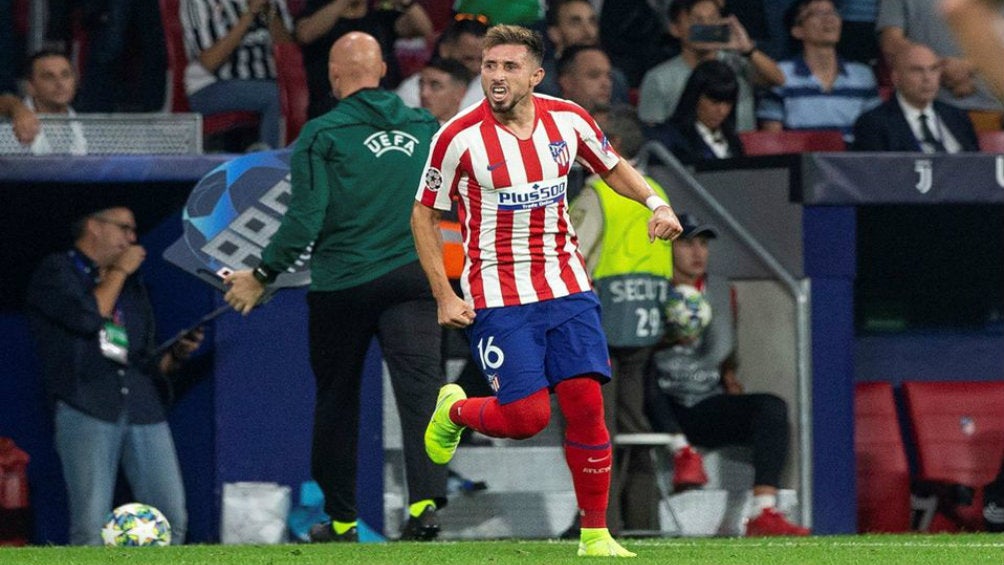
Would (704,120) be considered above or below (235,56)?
below

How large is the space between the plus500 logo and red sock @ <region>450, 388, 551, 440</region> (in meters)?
0.68

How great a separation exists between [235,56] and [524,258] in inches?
196

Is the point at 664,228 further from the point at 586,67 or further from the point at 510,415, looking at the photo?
the point at 586,67

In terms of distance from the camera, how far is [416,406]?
8414mm

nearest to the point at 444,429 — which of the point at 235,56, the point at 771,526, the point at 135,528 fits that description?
the point at 135,528

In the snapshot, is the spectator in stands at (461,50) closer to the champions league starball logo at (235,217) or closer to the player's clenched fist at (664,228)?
the champions league starball logo at (235,217)

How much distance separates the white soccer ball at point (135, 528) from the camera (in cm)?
914

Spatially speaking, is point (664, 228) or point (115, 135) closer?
point (664, 228)

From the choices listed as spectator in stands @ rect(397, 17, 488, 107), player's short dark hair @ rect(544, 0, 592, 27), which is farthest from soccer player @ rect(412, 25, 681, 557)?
player's short dark hair @ rect(544, 0, 592, 27)

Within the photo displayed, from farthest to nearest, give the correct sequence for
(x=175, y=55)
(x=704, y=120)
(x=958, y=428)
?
(x=175, y=55)
(x=958, y=428)
(x=704, y=120)

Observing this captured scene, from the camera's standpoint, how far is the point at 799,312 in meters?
10.4

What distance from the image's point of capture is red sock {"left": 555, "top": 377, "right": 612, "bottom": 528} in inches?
277

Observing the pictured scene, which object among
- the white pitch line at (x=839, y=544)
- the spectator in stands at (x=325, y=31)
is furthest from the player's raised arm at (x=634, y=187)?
the spectator in stands at (x=325, y=31)

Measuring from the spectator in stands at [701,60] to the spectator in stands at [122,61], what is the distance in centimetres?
300
